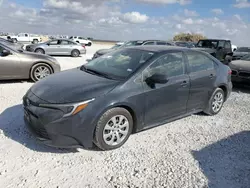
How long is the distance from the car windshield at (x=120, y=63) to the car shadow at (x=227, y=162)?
1.68 m

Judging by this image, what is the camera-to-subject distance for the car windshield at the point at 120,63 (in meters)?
4.00

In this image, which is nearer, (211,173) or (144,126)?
(211,173)

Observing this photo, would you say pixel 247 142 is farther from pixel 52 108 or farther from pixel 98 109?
pixel 52 108

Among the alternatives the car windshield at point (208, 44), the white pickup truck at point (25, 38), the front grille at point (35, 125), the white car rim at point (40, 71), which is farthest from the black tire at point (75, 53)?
the white pickup truck at point (25, 38)

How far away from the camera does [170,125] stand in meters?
4.80

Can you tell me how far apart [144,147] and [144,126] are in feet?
1.15

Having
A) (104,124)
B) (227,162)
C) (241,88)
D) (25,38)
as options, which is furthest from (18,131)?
(25,38)

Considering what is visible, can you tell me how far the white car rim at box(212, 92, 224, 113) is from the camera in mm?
5398

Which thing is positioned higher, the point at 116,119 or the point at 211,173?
the point at 116,119

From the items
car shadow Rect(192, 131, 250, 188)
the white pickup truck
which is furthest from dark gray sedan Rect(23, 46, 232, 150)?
the white pickup truck

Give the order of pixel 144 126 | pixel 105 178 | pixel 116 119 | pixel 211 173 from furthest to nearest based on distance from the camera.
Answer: pixel 144 126 → pixel 116 119 → pixel 211 173 → pixel 105 178

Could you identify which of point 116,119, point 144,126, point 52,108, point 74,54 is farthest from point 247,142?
point 74,54

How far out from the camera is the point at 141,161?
346 cm

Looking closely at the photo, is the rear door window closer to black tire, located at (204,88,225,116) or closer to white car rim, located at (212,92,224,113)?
black tire, located at (204,88,225,116)
